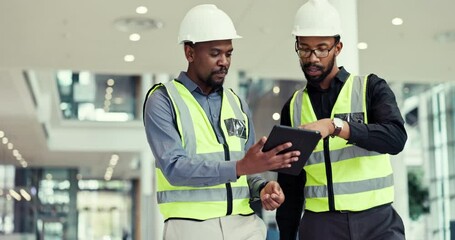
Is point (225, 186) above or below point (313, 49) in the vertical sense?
below

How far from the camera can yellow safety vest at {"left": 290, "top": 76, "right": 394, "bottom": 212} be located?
11.7 ft

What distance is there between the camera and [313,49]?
3.59m

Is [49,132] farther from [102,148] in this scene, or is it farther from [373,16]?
[373,16]

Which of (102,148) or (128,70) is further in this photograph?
(102,148)

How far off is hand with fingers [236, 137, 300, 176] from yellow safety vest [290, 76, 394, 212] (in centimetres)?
47

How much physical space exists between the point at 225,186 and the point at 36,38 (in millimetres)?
8714

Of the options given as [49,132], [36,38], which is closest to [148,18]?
[36,38]

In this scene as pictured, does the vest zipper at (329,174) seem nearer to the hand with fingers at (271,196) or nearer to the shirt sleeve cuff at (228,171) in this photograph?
the hand with fingers at (271,196)

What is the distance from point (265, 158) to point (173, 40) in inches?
352

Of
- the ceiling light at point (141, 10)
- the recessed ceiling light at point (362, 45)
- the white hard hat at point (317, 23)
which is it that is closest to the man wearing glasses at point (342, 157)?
the white hard hat at point (317, 23)

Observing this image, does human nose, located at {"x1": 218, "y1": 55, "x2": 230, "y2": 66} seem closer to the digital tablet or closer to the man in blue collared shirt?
the man in blue collared shirt

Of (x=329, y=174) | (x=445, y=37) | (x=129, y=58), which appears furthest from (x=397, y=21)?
(x=329, y=174)

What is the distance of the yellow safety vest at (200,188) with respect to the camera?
11.0 feet

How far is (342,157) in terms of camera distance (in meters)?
3.59
